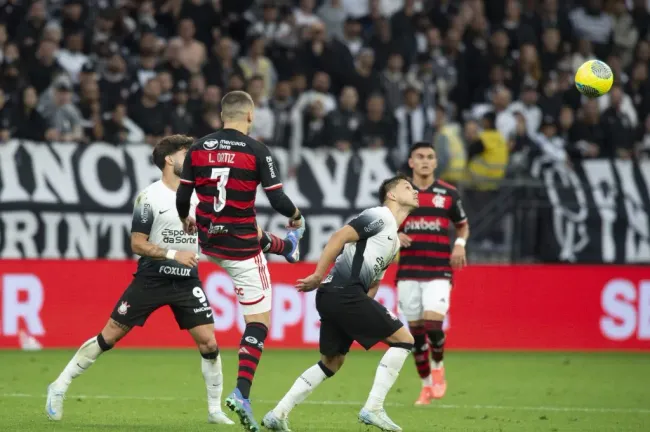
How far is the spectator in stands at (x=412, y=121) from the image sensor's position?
19.7 m

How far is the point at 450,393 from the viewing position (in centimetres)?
1304

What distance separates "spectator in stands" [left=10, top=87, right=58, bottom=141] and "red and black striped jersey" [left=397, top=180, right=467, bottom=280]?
6.91 metres

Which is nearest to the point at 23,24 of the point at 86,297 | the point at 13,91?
the point at 13,91

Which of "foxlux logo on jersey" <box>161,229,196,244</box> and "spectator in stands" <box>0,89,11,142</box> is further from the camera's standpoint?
"spectator in stands" <box>0,89,11,142</box>

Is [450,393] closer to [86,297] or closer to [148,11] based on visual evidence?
[86,297]

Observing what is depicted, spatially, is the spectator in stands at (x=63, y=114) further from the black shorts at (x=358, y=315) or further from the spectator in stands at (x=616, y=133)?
the black shorts at (x=358, y=315)

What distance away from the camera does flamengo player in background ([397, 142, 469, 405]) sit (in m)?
Result: 12.4

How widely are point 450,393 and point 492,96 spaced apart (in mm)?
9121

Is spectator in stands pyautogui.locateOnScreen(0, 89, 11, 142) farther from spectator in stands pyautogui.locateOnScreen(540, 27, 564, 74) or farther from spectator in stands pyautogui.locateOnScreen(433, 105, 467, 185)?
spectator in stands pyautogui.locateOnScreen(540, 27, 564, 74)

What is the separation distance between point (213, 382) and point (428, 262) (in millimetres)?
3324

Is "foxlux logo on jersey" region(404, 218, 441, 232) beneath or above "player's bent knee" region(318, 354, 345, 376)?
above

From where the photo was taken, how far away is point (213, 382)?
32.9ft

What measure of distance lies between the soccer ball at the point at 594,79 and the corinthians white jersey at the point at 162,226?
4.50m

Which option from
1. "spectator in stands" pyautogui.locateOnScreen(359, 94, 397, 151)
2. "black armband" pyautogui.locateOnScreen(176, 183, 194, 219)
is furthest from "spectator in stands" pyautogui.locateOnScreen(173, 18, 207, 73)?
"black armband" pyautogui.locateOnScreen(176, 183, 194, 219)
